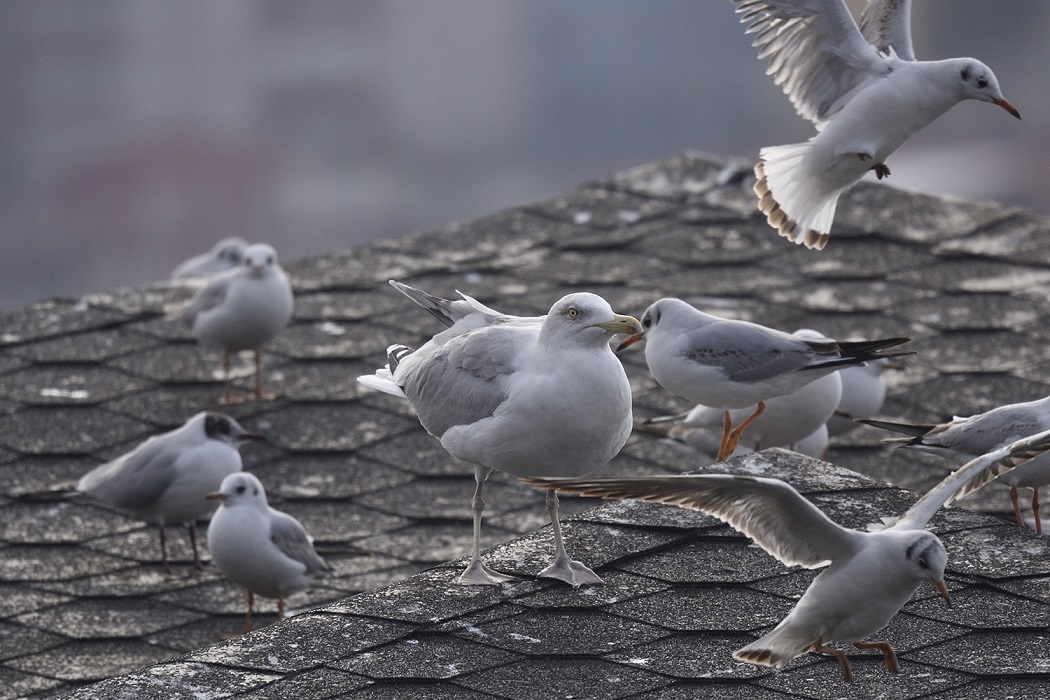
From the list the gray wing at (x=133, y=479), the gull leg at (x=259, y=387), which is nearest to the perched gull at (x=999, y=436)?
the gray wing at (x=133, y=479)

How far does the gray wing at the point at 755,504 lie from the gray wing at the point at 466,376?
2.36 ft

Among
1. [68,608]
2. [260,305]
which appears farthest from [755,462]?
[260,305]

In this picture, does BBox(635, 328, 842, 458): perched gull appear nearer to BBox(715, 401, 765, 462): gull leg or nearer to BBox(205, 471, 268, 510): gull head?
BBox(715, 401, 765, 462): gull leg

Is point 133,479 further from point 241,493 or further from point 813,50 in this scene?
point 813,50

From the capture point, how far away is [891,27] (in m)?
5.25

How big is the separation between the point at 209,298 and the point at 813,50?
9.43 ft

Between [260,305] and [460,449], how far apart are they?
112 inches

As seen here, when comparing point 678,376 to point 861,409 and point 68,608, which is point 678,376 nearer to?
point 861,409

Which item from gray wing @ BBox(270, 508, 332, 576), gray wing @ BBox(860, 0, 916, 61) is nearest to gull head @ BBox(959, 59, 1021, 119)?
gray wing @ BBox(860, 0, 916, 61)

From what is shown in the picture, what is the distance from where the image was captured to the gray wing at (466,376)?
3.87 metres

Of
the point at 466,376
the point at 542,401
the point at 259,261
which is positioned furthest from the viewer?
the point at 259,261

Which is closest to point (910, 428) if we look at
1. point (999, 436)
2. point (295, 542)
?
point (999, 436)

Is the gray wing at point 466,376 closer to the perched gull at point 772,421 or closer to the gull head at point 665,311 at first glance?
the gull head at point 665,311

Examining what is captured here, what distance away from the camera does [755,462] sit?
4223 mm
